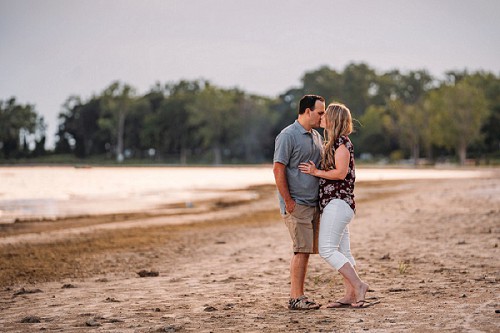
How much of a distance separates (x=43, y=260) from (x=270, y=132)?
9253 cm

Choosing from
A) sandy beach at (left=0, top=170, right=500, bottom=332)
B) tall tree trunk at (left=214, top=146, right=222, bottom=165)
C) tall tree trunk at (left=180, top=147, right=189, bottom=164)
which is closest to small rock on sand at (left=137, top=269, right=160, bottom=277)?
sandy beach at (left=0, top=170, right=500, bottom=332)

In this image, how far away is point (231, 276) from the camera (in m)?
8.56

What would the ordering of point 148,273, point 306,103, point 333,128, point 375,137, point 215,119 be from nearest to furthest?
point 333,128, point 306,103, point 148,273, point 375,137, point 215,119

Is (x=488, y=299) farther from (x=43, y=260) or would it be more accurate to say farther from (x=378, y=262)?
(x=43, y=260)

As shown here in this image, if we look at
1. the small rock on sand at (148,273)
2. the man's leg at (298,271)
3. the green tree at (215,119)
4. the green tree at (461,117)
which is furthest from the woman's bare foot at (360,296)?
the green tree at (215,119)

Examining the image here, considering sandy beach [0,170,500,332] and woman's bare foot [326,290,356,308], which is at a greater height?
woman's bare foot [326,290,356,308]

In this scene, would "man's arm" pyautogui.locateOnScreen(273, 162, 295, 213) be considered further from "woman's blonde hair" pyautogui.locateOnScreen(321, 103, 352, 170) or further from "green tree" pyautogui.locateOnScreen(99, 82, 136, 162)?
"green tree" pyautogui.locateOnScreen(99, 82, 136, 162)

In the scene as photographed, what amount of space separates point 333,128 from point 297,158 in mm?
439

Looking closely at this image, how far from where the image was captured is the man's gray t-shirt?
Result: 592 cm

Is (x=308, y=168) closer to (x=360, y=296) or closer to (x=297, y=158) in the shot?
(x=297, y=158)

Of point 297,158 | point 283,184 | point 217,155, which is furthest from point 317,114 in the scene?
point 217,155

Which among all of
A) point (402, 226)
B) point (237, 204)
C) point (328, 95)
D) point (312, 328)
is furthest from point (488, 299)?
point (328, 95)

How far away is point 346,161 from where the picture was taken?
19.1ft

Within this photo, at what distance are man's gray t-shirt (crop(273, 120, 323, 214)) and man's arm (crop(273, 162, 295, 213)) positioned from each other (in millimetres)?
57
